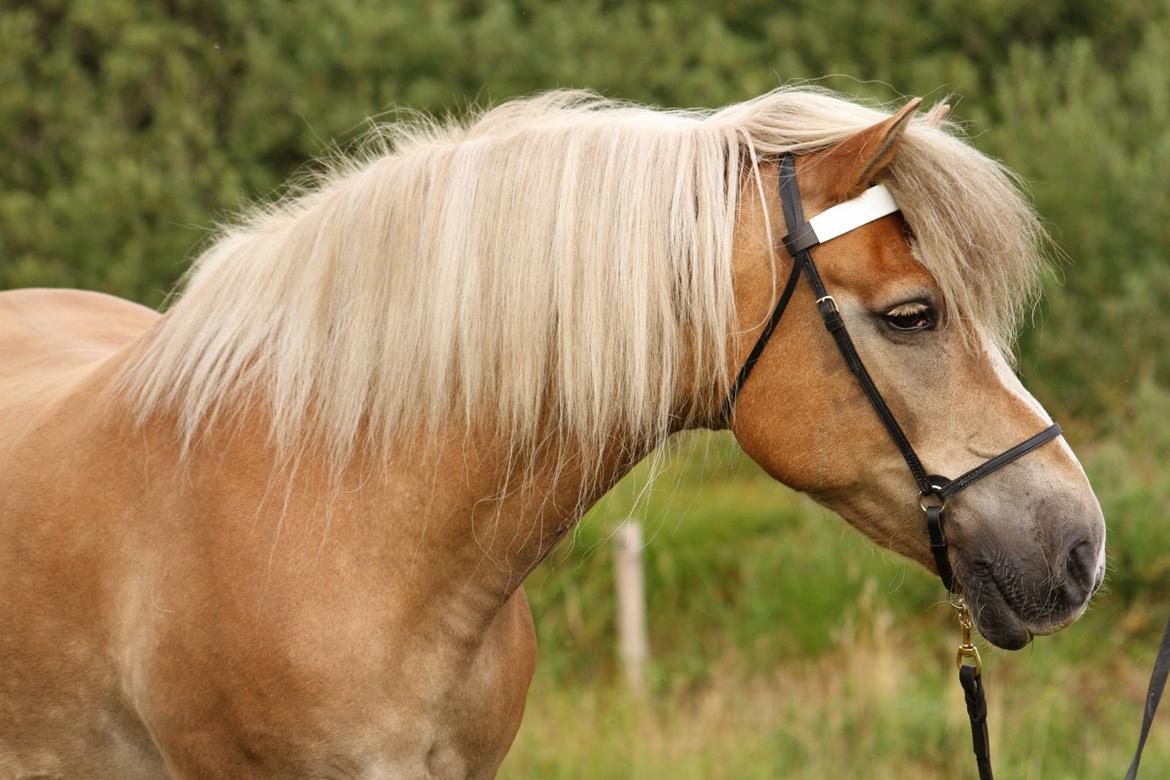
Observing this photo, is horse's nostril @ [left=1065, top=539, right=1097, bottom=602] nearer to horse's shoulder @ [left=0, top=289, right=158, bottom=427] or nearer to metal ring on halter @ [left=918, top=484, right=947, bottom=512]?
metal ring on halter @ [left=918, top=484, right=947, bottom=512]

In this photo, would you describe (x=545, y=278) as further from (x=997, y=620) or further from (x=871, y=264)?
(x=997, y=620)

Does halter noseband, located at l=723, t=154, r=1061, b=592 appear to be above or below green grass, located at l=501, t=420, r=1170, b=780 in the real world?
above

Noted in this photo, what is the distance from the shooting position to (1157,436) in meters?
8.04

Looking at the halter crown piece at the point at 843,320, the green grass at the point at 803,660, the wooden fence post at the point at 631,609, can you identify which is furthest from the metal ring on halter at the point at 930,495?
the wooden fence post at the point at 631,609

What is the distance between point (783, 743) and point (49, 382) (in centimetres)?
375

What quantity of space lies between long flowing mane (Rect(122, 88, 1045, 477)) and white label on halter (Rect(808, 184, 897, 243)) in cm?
4

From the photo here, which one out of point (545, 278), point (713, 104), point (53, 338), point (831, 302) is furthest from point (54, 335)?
point (713, 104)

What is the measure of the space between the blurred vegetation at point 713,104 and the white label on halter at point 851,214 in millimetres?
4010

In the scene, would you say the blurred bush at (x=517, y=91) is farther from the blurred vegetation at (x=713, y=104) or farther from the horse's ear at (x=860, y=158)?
the horse's ear at (x=860, y=158)

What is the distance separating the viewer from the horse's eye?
2232 millimetres

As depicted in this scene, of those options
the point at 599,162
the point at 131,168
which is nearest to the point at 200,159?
the point at 131,168

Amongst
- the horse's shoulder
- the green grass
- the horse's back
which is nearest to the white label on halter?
the horse's shoulder

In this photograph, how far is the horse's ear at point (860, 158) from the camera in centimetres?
216

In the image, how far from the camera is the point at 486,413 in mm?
2357
